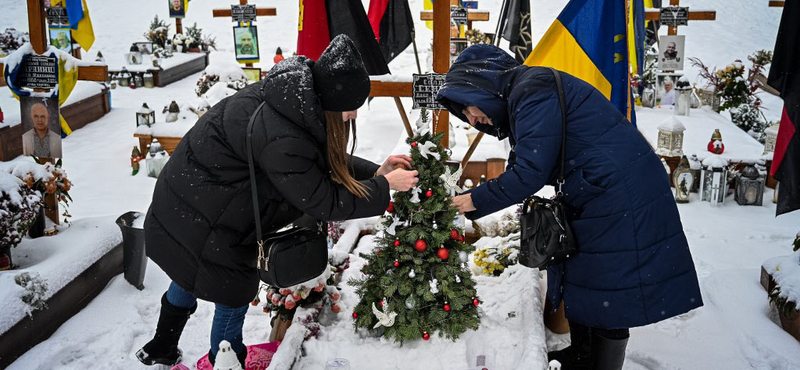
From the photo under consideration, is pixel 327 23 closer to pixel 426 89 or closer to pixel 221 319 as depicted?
pixel 426 89

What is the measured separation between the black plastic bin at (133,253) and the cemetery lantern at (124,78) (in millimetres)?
8444

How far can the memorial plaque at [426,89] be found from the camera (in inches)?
144

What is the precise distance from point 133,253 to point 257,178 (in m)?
2.19

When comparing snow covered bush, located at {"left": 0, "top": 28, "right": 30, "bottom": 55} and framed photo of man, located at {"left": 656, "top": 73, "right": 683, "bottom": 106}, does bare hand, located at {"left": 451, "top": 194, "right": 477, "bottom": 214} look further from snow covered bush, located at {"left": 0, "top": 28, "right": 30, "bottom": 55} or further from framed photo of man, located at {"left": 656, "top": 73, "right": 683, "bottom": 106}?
snow covered bush, located at {"left": 0, "top": 28, "right": 30, "bottom": 55}

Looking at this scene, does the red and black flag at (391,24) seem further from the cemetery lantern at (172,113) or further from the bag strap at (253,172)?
the bag strap at (253,172)

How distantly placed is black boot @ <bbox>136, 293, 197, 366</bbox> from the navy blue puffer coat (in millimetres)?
1417

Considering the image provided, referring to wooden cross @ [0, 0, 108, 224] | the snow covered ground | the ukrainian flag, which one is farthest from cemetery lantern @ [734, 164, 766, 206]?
wooden cross @ [0, 0, 108, 224]

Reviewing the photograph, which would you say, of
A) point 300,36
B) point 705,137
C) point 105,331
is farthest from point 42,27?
point 705,137

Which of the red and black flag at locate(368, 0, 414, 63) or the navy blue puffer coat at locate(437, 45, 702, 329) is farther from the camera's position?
the red and black flag at locate(368, 0, 414, 63)

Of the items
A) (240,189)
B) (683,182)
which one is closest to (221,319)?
(240,189)

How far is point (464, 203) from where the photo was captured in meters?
2.81

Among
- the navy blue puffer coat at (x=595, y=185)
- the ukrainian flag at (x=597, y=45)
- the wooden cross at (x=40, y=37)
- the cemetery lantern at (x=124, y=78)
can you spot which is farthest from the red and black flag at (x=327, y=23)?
the cemetery lantern at (x=124, y=78)

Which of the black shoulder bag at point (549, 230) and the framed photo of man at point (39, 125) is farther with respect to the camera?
the framed photo of man at point (39, 125)

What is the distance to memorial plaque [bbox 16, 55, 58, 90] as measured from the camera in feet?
14.2
